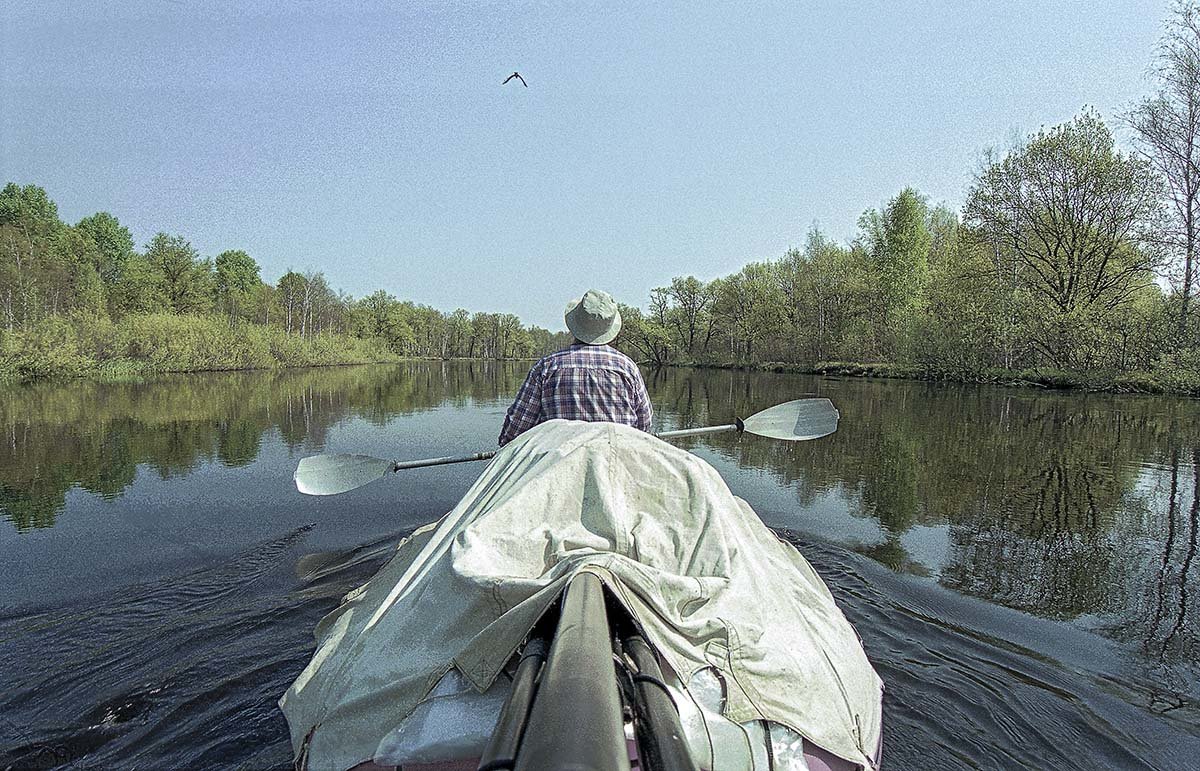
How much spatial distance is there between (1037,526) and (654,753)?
6.81 metres

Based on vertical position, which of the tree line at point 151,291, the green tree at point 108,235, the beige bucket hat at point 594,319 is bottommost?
the beige bucket hat at point 594,319

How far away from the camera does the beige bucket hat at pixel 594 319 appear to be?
4.22 m

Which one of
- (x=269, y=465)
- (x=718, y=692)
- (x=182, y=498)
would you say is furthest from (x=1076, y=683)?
(x=269, y=465)

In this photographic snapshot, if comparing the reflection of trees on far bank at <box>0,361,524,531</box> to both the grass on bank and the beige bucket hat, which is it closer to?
the grass on bank

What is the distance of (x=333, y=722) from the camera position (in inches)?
70.3

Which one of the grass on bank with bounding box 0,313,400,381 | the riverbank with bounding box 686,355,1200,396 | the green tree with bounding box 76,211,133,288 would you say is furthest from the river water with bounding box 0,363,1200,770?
the green tree with bounding box 76,211,133,288

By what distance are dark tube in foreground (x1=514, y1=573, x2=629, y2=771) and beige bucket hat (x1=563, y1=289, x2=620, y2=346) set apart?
2.79 metres

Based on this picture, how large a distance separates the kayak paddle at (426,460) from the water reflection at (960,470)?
1.13 m

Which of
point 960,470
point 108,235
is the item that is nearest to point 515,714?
point 960,470

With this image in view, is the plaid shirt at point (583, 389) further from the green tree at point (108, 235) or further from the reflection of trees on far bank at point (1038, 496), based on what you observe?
the green tree at point (108, 235)

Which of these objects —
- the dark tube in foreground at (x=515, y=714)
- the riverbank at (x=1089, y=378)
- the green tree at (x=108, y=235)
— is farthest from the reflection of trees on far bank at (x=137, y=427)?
the green tree at (x=108, y=235)

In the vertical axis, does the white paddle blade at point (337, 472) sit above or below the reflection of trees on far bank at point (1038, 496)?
above

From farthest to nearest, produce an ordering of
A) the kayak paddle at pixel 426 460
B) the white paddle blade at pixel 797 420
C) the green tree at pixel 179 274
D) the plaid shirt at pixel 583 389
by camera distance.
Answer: the green tree at pixel 179 274, the white paddle blade at pixel 797 420, the kayak paddle at pixel 426 460, the plaid shirt at pixel 583 389

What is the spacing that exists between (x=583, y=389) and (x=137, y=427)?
40.9 feet
